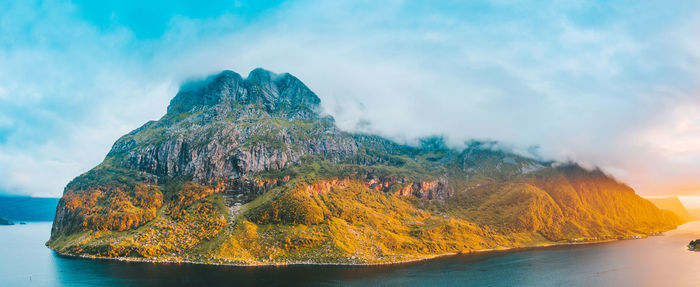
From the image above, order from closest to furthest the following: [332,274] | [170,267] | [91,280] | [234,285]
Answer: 1. [234,285]
2. [91,280]
3. [332,274]
4. [170,267]

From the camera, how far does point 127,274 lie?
176750 millimetres

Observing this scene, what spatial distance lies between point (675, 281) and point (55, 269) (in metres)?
336

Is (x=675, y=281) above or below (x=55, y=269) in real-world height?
below

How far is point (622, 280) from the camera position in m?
174

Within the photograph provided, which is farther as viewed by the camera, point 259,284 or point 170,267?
point 170,267

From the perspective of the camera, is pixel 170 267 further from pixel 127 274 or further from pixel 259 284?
pixel 259 284

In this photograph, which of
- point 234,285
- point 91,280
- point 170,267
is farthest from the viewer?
point 170,267

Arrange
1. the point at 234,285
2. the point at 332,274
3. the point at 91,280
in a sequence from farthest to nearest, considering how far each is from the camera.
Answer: the point at 332,274 → the point at 91,280 → the point at 234,285

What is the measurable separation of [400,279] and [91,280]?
153190mm

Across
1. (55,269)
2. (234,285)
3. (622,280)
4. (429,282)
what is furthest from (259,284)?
(622,280)

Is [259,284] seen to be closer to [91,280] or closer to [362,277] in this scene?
[362,277]

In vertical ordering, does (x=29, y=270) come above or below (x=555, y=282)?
above

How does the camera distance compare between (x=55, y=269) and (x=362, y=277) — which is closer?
(x=362, y=277)

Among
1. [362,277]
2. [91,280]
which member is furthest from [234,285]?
[91,280]
